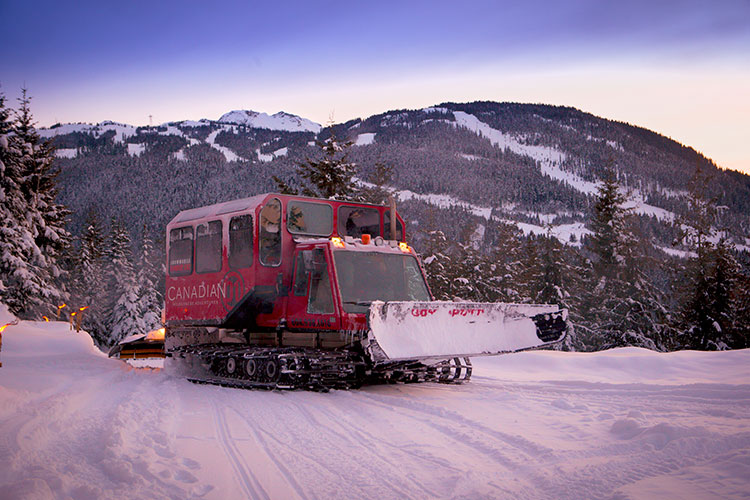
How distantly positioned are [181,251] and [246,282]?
2.93 meters

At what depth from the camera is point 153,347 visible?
63.6 feet

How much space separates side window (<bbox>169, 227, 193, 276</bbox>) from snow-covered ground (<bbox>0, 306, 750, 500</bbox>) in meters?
3.06

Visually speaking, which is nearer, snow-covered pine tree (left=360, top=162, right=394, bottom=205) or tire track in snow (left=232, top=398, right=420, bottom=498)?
tire track in snow (left=232, top=398, right=420, bottom=498)

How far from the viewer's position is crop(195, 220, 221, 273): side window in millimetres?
12375

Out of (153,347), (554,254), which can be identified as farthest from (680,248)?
(153,347)

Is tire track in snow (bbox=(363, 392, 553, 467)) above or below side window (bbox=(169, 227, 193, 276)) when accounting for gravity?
below

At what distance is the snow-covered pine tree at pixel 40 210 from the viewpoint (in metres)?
28.2

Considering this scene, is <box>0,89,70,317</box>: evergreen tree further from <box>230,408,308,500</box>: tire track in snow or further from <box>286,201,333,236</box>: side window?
<box>230,408,308,500</box>: tire track in snow

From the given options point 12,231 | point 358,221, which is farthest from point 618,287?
point 12,231

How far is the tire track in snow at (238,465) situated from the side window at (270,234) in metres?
4.26

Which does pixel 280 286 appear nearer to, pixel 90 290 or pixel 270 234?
pixel 270 234

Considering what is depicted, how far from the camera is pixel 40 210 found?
32156mm

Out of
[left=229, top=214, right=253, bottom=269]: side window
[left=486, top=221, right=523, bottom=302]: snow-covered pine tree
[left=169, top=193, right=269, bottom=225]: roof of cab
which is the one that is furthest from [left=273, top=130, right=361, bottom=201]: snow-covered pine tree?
[left=229, top=214, right=253, bottom=269]: side window

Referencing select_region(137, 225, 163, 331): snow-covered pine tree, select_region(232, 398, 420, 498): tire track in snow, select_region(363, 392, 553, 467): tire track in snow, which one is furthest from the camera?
select_region(137, 225, 163, 331): snow-covered pine tree
